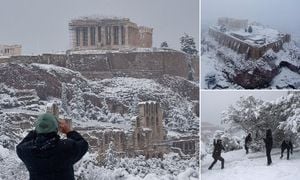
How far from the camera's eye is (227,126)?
3.03m

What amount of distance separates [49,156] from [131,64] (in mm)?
809

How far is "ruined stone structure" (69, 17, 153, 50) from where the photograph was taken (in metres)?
2.92

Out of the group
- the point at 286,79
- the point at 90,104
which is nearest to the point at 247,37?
the point at 286,79

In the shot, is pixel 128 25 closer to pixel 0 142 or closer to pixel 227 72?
pixel 227 72

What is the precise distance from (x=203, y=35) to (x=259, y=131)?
0.60m

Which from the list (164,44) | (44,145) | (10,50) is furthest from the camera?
(164,44)

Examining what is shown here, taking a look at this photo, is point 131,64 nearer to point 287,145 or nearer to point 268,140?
point 268,140

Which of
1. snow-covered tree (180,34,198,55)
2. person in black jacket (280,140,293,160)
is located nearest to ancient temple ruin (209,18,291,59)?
snow-covered tree (180,34,198,55)

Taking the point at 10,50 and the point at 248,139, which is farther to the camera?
the point at 248,139

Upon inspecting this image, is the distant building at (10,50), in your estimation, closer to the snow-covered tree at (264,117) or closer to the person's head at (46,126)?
the person's head at (46,126)

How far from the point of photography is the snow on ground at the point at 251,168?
3.01 meters

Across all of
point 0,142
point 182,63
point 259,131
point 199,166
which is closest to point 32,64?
point 0,142

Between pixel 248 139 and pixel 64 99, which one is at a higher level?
pixel 64 99

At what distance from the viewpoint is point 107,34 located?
294 centimetres
